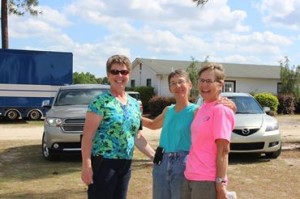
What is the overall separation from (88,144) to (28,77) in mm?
18525

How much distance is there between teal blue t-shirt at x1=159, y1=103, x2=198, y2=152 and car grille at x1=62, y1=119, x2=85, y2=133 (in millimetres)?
6187

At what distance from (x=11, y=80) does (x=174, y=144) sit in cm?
1834

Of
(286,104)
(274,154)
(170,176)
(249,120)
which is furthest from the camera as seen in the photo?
(286,104)

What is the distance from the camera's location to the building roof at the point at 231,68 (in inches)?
1458

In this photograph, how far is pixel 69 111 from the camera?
1041 cm

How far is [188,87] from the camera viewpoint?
412 centimetres

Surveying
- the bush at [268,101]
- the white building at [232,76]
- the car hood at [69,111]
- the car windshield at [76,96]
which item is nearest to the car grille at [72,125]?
the car hood at [69,111]

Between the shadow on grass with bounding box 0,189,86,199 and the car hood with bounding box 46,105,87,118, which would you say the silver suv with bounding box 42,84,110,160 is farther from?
the shadow on grass with bounding box 0,189,86,199

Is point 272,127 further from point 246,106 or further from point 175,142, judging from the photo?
point 175,142

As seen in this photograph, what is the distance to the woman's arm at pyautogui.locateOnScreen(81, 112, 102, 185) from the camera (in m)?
3.67

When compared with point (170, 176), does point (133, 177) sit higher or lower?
lower

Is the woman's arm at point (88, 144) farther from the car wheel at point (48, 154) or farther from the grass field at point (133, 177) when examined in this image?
the car wheel at point (48, 154)

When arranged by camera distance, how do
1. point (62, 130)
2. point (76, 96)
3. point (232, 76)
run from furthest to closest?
point (232, 76), point (76, 96), point (62, 130)

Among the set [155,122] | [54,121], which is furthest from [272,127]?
[155,122]
